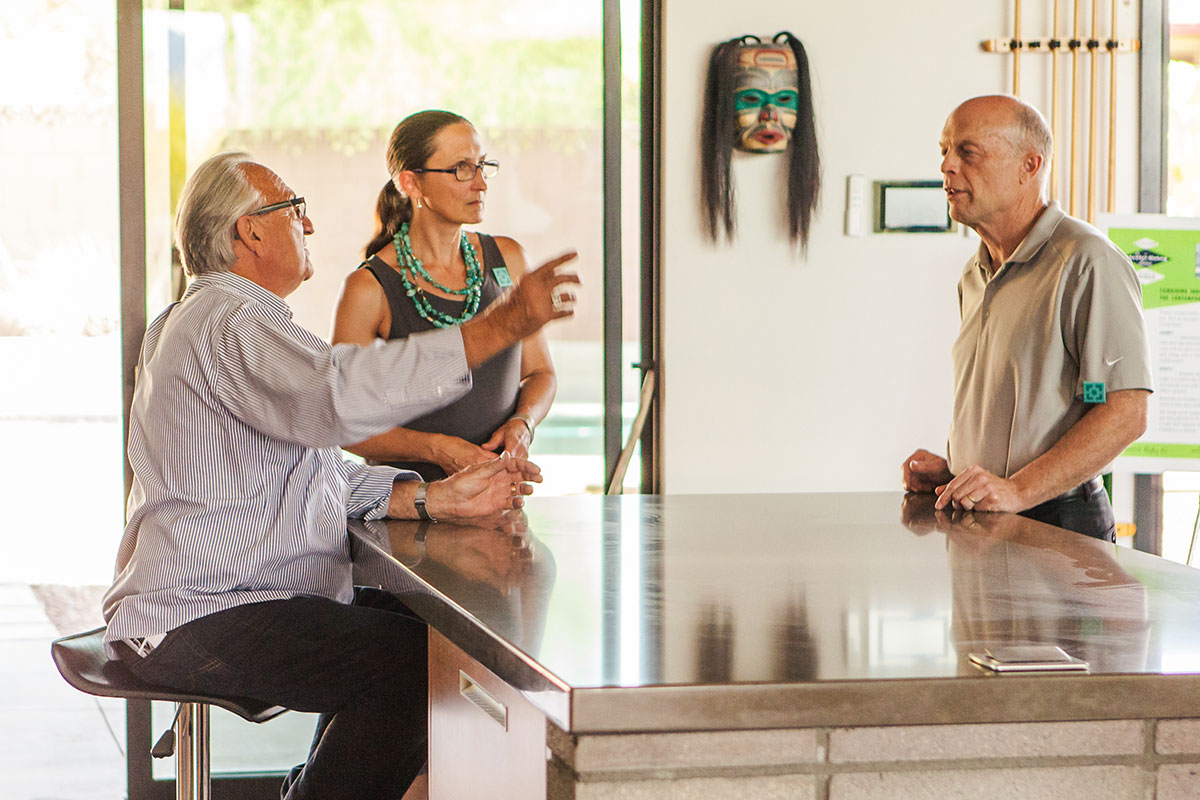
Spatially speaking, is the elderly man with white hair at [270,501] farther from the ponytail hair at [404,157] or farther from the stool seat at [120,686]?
the ponytail hair at [404,157]

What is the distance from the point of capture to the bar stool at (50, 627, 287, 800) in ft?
6.14

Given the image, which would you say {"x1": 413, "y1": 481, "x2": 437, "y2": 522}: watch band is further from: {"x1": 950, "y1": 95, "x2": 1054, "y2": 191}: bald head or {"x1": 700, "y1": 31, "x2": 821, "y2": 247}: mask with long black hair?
{"x1": 700, "y1": 31, "x2": 821, "y2": 247}: mask with long black hair

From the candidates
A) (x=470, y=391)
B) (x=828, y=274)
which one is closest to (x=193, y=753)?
(x=470, y=391)

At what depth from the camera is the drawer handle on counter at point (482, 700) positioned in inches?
50.4

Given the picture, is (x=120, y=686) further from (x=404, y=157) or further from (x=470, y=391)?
(x=404, y=157)

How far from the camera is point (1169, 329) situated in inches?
144

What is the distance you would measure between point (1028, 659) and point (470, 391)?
5.32ft

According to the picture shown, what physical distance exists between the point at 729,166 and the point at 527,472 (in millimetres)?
1706

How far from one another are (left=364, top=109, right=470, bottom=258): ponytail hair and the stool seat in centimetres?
105

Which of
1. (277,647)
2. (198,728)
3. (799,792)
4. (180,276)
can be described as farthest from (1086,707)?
(180,276)

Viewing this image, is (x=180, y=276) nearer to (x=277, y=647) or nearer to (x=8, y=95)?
(x=8, y=95)

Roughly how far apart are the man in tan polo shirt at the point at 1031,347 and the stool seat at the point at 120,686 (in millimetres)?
1167

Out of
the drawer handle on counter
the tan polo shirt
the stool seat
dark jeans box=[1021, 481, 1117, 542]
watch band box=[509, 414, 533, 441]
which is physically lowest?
the stool seat

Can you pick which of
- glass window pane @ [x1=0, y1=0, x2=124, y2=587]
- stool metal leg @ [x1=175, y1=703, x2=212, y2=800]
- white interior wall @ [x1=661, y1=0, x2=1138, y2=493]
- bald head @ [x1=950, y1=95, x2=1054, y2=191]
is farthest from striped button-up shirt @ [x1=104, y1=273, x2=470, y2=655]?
white interior wall @ [x1=661, y1=0, x2=1138, y2=493]
